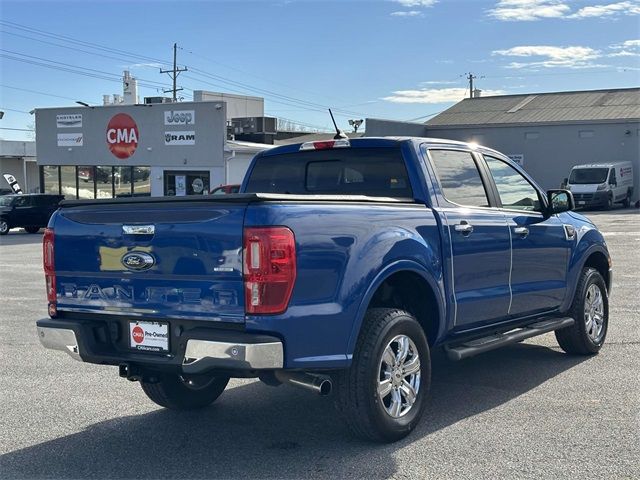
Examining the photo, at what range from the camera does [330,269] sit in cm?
422

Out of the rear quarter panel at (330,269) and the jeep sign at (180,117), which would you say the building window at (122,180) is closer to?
the jeep sign at (180,117)

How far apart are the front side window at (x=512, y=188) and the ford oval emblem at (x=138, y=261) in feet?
10.4

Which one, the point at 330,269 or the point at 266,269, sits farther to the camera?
the point at 330,269

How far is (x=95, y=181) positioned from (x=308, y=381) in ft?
118

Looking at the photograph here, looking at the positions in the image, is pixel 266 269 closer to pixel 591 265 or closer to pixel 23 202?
pixel 591 265

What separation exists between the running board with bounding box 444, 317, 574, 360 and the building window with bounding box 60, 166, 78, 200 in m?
35.5

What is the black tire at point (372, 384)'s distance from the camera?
444cm

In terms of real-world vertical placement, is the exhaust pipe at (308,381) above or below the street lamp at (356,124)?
below

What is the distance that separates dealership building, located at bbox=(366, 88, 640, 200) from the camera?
139ft

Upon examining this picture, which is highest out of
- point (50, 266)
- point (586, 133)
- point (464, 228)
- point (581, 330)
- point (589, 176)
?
point (586, 133)

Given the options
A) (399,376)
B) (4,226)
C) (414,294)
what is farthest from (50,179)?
(399,376)

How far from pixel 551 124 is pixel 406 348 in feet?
138

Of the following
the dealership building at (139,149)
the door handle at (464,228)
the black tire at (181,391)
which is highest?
the dealership building at (139,149)

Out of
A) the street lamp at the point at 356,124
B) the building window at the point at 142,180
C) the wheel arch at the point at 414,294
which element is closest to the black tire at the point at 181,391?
the wheel arch at the point at 414,294
